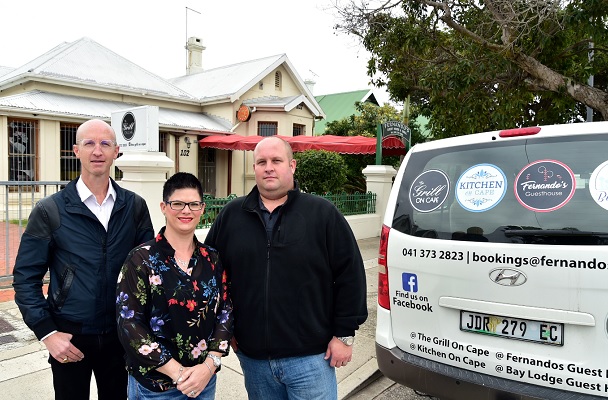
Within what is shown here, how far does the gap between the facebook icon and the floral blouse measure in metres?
1.24

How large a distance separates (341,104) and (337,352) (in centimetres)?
2921

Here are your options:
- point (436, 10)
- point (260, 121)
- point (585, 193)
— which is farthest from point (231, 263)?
point (260, 121)

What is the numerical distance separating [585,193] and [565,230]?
22 cm

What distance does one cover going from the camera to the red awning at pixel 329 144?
13.4m

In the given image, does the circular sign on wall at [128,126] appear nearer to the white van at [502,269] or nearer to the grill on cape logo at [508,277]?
the white van at [502,269]

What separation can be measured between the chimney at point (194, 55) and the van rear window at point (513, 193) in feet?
70.9

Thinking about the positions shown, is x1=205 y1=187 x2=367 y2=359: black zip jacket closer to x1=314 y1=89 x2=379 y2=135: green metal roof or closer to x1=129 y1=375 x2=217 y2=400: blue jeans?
x1=129 y1=375 x2=217 y2=400: blue jeans

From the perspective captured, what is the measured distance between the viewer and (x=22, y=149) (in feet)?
40.1

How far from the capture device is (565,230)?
2248 millimetres

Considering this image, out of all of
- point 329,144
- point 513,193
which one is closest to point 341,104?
point 329,144

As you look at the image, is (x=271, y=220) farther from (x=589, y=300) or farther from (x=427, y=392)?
(x=589, y=300)

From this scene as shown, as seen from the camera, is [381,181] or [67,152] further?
[67,152]

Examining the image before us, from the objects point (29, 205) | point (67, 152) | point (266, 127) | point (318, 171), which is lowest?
point (29, 205)

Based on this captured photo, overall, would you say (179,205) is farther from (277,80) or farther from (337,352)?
(277,80)
